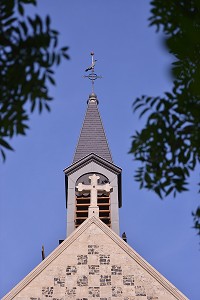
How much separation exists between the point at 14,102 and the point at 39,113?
25cm

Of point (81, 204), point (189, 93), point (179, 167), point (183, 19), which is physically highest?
point (81, 204)

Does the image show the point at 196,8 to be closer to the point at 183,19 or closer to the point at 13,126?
the point at 183,19

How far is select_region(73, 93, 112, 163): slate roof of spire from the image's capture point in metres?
24.4

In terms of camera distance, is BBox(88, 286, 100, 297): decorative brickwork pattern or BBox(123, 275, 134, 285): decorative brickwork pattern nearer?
BBox(88, 286, 100, 297): decorative brickwork pattern

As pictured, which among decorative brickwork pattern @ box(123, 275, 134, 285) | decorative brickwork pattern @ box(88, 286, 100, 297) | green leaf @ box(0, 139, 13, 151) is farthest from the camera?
decorative brickwork pattern @ box(123, 275, 134, 285)

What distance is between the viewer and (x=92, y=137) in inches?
Result: 1013

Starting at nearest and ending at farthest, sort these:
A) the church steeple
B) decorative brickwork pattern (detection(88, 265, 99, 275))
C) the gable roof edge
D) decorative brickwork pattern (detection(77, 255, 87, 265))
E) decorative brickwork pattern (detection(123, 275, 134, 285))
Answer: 1. the gable roof edge
2. decorative brickwork pattern (detection(123, 275, 134, 285))
3. decorative brickwork pattern (detection(88, 265, 99, 275))
4. decorative brickwork pattern (detection(77, 255, 87, 265))
5. the church steeple

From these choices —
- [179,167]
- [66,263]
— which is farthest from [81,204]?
[179,167]

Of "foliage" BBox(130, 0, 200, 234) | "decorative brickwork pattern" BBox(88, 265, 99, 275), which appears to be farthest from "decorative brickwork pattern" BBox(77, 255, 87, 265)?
"foliage" BBox(130, 0, 200, 234)

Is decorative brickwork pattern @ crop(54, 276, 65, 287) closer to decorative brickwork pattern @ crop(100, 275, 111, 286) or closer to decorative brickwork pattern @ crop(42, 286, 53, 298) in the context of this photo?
decorative brickwork pattern @ crop(42, 286, 53, 298)

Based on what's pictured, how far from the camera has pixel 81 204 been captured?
2169cm

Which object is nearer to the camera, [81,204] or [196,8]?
[196,8]

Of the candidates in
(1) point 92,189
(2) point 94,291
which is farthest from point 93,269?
(1) point 92,189

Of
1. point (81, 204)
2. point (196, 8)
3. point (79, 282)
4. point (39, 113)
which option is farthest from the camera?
point (81, 204)
